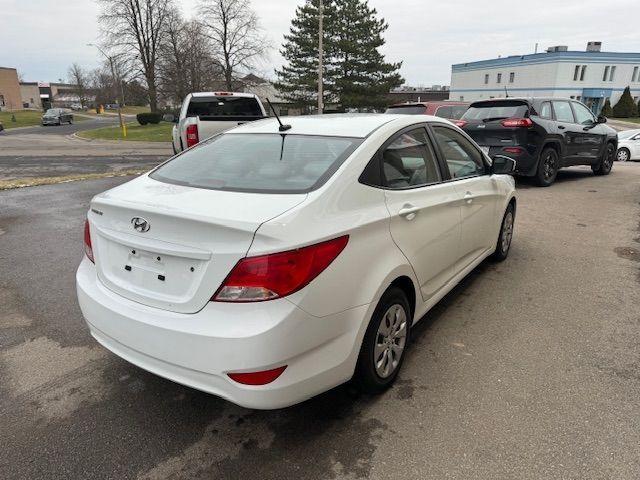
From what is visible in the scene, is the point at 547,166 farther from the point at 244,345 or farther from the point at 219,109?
the point at 244,345

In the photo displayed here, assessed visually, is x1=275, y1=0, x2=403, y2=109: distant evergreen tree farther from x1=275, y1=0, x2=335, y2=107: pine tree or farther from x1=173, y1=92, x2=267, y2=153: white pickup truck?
x1=173, y1=92, x2=267, y2=153: white pickup truck

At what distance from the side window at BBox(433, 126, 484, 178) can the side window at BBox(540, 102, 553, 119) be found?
5797mm

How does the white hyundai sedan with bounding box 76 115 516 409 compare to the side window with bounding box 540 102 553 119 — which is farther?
the side window with bounding box 540 102 553 119

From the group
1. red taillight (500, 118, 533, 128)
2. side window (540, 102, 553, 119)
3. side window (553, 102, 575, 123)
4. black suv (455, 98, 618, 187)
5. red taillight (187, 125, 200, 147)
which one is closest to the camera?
red taillight (500, 118, 533, 128)

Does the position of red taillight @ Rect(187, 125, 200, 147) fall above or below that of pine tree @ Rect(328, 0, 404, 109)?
below

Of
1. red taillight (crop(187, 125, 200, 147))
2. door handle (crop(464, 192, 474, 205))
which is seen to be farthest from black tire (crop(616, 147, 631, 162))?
door handle (crop(464, 192, 474, 205))

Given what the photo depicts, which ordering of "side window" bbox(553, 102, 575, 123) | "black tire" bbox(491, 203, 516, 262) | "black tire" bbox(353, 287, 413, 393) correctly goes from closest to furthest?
"black tire" bbox(353, 287, 413, 393)
"black tire" bbox(491, 203, 516, 262)
"side window" bbox(553, 102, 575, 123)

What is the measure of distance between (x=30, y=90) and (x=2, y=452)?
431ft

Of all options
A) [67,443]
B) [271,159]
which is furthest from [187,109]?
[67,443]

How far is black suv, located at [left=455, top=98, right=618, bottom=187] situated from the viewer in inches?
349

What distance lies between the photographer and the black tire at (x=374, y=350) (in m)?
2.59

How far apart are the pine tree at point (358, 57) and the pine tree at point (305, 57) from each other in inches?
25.6

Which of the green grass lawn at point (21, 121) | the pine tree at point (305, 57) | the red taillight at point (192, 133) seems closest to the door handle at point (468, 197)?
the red taillight at point (192, 133)

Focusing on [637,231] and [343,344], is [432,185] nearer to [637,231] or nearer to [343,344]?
[343,344]
